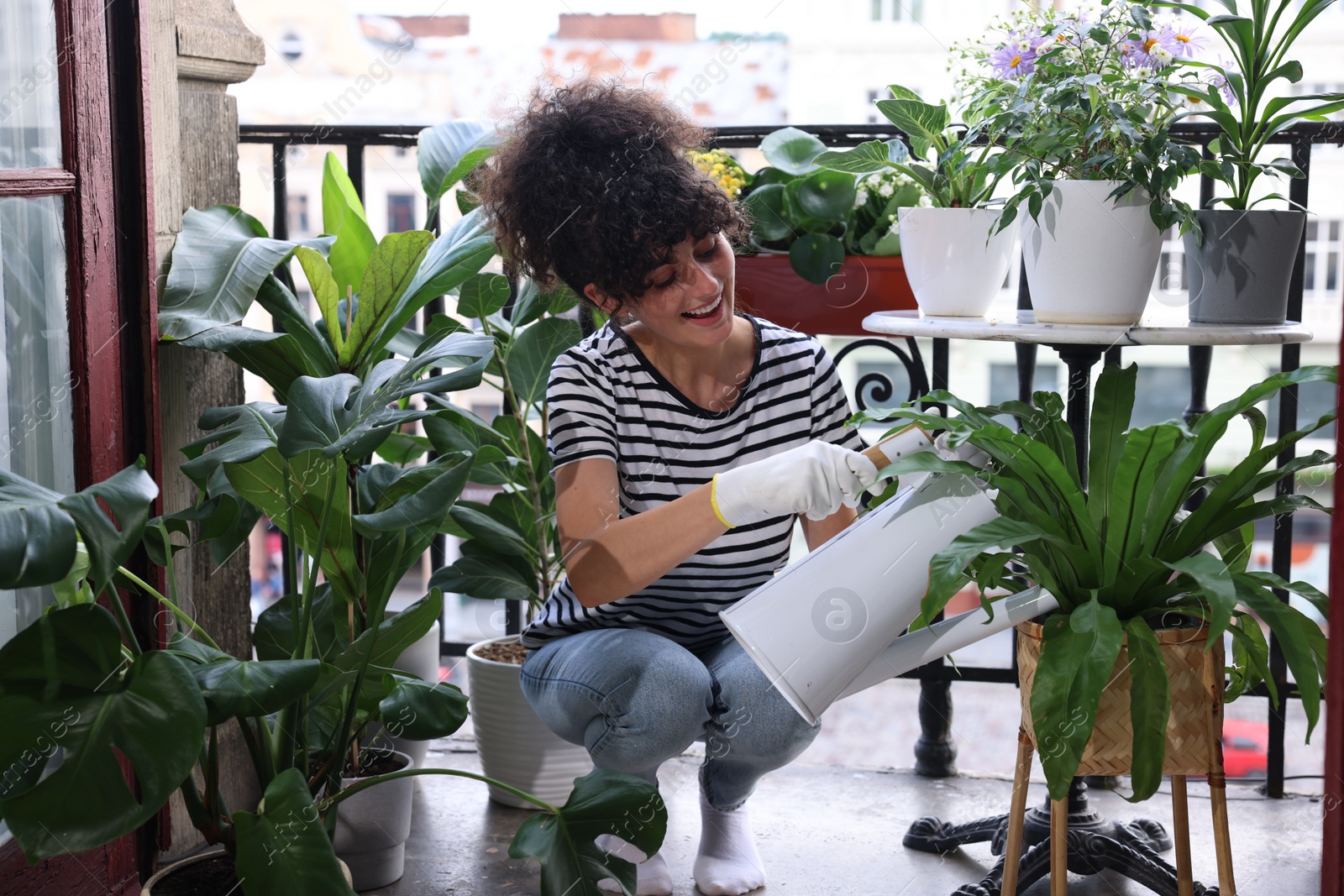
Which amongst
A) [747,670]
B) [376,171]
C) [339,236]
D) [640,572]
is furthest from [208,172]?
[376,171]

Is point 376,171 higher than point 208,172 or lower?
higher

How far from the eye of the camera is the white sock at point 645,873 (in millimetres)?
1376

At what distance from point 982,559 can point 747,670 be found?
0.35 metres

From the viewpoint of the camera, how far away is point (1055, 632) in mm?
1008

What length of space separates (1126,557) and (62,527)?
881mm

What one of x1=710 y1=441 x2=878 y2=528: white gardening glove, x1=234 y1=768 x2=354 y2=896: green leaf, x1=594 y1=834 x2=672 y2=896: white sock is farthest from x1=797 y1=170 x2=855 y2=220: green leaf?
x1=234 y1=768 x2=354 y2=896: green leaf

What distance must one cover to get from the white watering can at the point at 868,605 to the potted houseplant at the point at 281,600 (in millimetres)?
221

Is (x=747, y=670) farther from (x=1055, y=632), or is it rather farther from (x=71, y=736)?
(x=71, y=736)

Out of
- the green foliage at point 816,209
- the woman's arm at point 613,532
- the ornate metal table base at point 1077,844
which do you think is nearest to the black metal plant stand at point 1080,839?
the ornate metal table base at point 1077,844

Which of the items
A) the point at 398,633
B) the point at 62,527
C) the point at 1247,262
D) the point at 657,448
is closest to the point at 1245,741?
the point at 1247,262

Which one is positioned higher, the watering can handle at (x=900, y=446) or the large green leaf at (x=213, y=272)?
the large green leaf at (x=213, y=272)

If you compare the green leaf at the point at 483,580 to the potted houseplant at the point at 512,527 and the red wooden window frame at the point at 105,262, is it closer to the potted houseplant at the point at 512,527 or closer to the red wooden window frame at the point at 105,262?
the potted houseplant at the point at 512,527

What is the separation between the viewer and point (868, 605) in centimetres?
103

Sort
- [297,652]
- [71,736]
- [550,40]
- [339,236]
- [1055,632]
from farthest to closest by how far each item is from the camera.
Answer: [550,40]
[339,236]
[297,652]
[1055,632]
[71,736]
